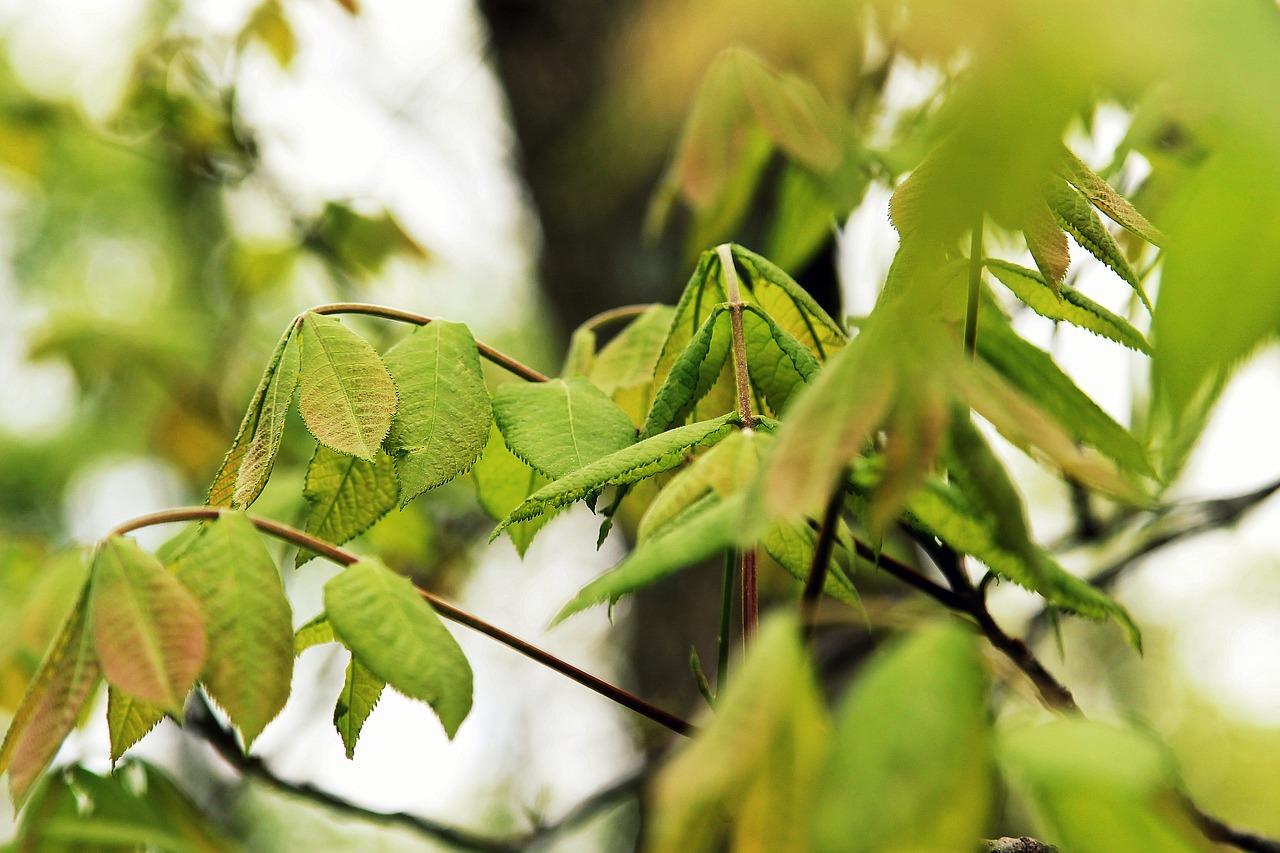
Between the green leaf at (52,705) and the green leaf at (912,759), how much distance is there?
34 centimetres

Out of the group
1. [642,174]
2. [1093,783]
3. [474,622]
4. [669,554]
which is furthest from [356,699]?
[642,174]

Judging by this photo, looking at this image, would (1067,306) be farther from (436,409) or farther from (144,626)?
(144,626)

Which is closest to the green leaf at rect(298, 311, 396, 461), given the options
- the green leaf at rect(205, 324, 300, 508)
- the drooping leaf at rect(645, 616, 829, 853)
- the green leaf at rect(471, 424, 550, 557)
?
the green leaf at rect(205, 324, 300, 508)

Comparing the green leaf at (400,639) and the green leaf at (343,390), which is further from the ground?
the green leaf at (343,390)

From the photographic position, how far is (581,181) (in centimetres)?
164

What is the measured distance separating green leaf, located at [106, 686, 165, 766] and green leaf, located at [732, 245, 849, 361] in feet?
1.38

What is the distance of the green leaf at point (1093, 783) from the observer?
250mm

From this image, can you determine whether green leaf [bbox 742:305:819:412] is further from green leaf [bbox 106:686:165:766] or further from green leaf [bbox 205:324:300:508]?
green leaf [bbox 106:686:165:766]

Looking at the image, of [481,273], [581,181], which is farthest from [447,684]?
[481,273]

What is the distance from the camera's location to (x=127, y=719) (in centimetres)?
51

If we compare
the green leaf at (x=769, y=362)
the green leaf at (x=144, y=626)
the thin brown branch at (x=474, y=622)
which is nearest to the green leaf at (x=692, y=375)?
the green leaf at (x=769, y=362)

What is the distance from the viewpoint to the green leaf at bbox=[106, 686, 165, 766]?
0.50 meters

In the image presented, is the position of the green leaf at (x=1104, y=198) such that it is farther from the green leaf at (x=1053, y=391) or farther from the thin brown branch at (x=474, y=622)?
the thin brown branch at (x=474, y=622)

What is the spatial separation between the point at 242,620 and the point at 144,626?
0.04 m
